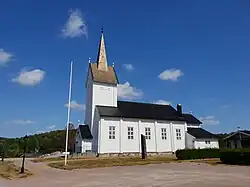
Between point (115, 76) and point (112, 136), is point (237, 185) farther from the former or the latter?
point (115, 76)

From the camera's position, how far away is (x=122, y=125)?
4669 cm

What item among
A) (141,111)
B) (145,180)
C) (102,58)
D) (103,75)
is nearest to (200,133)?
(141,111)

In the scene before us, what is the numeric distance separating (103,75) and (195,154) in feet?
84.8

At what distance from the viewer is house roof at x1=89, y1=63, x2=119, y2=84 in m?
51.5

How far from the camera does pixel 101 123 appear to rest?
44844mm

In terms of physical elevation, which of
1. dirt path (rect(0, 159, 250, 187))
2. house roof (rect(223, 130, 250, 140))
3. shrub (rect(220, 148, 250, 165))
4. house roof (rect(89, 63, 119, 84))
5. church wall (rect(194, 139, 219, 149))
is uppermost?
house roof (rect(89, 63, 119, 84))

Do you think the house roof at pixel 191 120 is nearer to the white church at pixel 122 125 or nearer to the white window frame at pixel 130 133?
the white church at pixel 122 125

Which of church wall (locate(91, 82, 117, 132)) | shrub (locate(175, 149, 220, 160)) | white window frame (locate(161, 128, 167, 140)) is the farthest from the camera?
white window frame (locate(161, 128, 167, 140))

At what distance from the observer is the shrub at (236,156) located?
76.5 feet

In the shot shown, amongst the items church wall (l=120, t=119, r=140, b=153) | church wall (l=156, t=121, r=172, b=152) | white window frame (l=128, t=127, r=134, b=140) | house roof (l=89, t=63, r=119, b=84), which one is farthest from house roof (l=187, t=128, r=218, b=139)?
house roof (l=89, t=63, r=119, b=84)

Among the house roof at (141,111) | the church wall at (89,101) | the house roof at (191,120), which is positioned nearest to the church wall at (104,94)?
the church wall at (89,101)

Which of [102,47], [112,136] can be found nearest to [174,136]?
[112,136]

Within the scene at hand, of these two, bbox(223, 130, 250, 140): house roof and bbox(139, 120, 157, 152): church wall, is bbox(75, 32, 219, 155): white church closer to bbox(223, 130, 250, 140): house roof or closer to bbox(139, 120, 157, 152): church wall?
bbox(139, 120, 157, 152): church wall

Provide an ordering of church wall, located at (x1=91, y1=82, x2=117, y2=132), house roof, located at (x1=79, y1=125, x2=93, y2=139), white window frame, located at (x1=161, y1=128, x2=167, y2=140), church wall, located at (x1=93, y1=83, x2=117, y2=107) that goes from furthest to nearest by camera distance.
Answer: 1. white window frame, located at (x1=161, y1=128, x2=167, y2=140)
2. church wall, located at (x1=93, y1=83, x2=117, y2=107)
3. church wall, located at (x1=91, y1=82, x2=117, y2=132)
4. house roof, located at (x1=79, y1=125, x2=93, y2=139)
